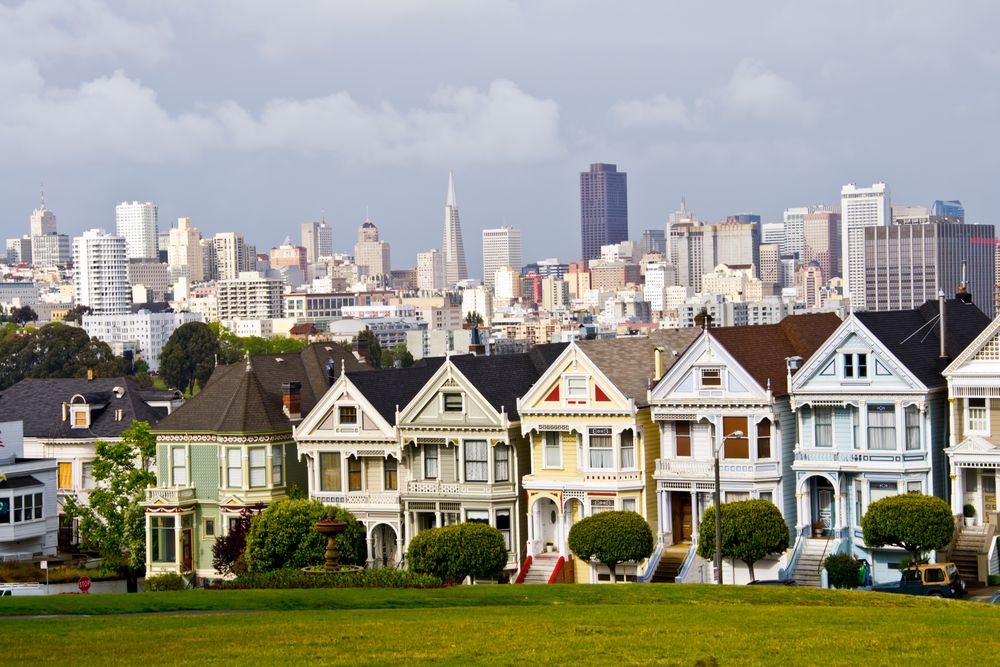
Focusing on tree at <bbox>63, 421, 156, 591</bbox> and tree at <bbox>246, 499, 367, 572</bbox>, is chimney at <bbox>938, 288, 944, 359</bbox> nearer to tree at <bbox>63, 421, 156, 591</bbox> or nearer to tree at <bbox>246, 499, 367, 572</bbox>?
tree at <bbox>246, 499, 367, 572</bbox>

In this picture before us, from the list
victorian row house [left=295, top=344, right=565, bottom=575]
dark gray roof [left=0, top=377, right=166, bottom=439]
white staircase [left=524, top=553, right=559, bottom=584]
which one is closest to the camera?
white staircase [left=524, top=553, right=559, bottom=584]

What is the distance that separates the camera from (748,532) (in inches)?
2174

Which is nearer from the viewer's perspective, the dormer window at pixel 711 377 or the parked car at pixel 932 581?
the parked car at pixel 932 581

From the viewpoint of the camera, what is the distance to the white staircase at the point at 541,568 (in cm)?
5997

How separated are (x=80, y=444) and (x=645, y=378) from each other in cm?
2986

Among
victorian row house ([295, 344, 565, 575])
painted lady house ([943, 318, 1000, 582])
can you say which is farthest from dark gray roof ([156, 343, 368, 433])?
painted lady house ([943, 318, 1000, 582])

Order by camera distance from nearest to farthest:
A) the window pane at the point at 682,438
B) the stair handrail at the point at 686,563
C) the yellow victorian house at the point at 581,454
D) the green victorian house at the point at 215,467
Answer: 1. the stair handrail at the point at 686,563
2. the window pane at the point at 682,438
3. the yellow victorian house at the point at 581,454
4. the green victorian house at the point at 215,467

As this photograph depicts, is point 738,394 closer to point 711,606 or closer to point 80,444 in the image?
point 711,606

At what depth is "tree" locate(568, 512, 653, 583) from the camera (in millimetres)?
57344

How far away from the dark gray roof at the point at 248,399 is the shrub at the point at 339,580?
1441cm

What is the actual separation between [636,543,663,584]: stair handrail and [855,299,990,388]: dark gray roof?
9567 mm

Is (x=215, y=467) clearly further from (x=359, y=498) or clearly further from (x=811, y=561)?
(x=811, y=561)

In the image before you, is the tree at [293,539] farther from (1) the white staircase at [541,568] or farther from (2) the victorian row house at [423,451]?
(1) the white staircase at [541,568]

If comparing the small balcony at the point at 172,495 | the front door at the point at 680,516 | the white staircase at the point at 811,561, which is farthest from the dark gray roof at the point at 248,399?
the white staircase at the point at 811,561
